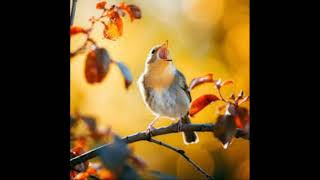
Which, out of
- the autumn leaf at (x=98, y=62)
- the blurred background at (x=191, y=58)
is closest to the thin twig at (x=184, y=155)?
the blurred background at (x=191, y=58)

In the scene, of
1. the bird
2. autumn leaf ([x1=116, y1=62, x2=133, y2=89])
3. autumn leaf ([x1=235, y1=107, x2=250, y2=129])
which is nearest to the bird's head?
the bird

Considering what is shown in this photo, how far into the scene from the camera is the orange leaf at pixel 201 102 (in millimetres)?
1489

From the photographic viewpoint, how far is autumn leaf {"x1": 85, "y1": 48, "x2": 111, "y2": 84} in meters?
1.39

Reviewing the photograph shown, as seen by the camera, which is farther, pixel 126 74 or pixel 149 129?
pixel 149 129

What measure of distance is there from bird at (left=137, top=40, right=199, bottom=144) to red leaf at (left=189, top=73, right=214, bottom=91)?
0.08ft

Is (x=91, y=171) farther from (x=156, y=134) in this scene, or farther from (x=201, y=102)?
(x=201, y=102)

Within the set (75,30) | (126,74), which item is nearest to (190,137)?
(126,74)

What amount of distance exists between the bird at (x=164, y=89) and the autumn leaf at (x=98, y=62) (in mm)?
179

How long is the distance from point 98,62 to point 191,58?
0.27m

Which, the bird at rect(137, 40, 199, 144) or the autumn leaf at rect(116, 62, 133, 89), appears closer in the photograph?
the autumn leaf at rect(116, 62, 133, 89)

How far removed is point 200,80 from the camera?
1.52 metres

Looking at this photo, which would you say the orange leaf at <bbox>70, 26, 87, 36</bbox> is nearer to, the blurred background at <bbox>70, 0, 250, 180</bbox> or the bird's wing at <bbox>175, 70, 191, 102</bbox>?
the blurred background at <bbox>70, 0, 250, 180</bbox>

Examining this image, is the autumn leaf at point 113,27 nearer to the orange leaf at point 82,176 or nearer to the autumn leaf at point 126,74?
the autumn leaf at point 126,74
